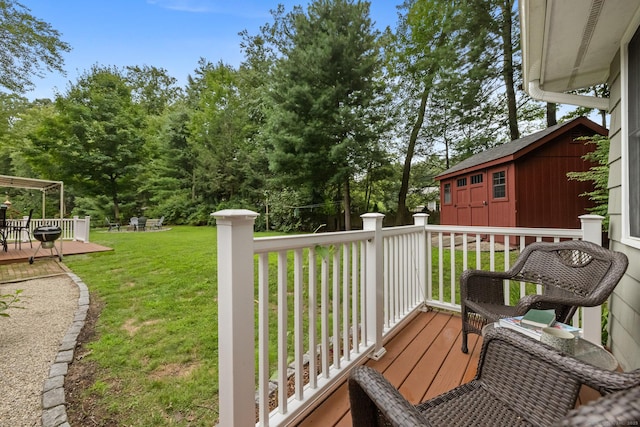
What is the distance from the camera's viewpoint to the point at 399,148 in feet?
48.2

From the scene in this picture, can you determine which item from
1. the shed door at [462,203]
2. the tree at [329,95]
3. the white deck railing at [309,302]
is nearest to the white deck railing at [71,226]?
the tree at [329,95]

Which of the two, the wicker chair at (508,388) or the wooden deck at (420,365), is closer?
the wicker chair at (508,388)

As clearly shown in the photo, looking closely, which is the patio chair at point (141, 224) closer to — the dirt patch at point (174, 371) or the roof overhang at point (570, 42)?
the dirt patch at point (174, 371)

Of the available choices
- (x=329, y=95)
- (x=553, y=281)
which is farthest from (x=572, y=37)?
(x=329, y=95)

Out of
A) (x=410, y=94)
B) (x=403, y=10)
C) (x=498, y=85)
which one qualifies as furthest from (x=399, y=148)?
(x=403, y=10)

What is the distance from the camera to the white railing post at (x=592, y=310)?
2.24 metres

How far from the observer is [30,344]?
2.81 metres

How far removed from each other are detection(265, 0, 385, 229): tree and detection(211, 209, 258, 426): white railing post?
9674 millimetres

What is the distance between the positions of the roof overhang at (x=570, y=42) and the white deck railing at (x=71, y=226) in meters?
11.0

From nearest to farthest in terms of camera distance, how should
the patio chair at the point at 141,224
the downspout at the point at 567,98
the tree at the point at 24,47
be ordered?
the downspout at the point at 567,98, the tree at the point at 24,47, the patio chair at the point at 141,224

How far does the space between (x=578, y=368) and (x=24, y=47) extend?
54.8ft

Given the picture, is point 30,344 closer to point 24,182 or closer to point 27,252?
point 27,252

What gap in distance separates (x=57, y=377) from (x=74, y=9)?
48.1 ft

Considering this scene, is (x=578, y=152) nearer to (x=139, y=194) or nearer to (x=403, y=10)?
(x=403, y=10)
